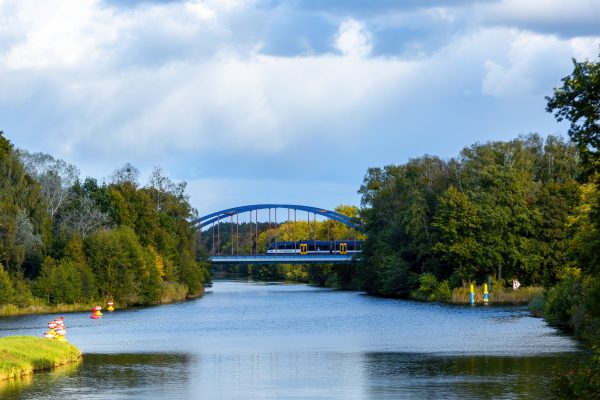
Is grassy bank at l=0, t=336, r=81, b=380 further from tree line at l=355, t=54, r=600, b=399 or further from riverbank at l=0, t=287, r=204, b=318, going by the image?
riverbank at l=0, t=287, r=204, b=318

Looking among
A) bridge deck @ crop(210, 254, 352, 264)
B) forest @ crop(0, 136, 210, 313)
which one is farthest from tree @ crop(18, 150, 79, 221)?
bridge deck @ crop(210, 254, 352, 264)

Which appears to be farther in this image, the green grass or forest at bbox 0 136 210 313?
the green grass

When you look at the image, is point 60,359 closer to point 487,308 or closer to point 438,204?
point 487,308

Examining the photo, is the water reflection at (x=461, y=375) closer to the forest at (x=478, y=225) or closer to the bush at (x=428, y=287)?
the forest at (x=478, y=225)

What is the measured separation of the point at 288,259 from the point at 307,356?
10562 cm

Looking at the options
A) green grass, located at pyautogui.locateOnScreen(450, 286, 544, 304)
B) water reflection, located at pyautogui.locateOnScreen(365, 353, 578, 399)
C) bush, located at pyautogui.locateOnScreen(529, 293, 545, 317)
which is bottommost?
water reflection, located at pyautogui.locateOnScreen(365, 353, 578, 399)

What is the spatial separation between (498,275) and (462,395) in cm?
7193

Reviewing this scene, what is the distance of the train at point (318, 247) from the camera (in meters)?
168

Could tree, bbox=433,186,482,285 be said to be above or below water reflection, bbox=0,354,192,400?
above

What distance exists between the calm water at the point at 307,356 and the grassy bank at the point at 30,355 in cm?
84

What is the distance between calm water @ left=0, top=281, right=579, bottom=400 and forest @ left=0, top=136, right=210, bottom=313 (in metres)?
8.36

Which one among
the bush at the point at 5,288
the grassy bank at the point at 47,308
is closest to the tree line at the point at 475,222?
the grassy bank at the point at 47,308

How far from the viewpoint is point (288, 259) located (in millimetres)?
153625

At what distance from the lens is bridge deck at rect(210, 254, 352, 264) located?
150875 mm
